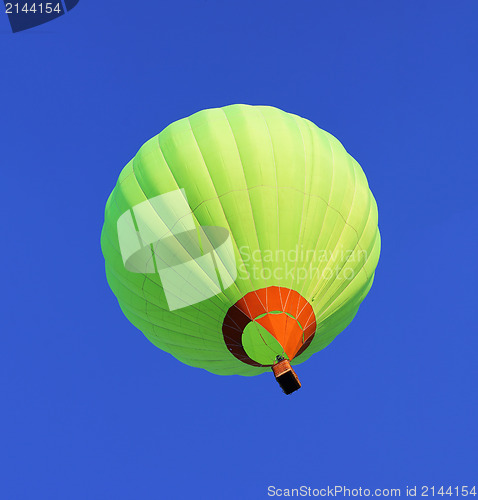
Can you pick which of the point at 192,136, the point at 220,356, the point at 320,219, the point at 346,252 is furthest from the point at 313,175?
the point at 220,356

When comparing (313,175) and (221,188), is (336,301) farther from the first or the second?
(221,188)

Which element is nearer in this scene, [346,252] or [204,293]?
[204,293]

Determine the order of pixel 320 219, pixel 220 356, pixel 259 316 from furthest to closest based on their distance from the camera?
pixel 220 356 → pixel 320 219 → pixel 259 316

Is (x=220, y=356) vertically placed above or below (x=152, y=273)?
below

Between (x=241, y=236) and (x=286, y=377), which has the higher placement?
(x=241, y=236)

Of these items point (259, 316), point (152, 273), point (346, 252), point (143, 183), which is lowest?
point (259, 316)

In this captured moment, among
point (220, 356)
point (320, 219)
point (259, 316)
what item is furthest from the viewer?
point (220, 356)

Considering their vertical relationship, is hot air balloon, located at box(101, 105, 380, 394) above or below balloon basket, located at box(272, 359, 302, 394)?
above
